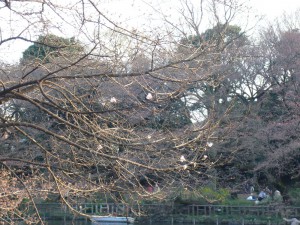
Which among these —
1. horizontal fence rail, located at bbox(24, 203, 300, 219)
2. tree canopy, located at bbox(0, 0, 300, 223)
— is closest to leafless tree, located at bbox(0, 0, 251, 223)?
tree canopy, located at bbox(0, 0, 300, 223)

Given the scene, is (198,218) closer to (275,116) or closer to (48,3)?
(275,116)

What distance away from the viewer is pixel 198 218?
25.5 metres

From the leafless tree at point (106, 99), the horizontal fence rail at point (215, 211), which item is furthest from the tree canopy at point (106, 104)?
the horizontal fence rail at point (215, 211)

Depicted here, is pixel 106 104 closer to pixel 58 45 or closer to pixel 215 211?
pixel 58 45

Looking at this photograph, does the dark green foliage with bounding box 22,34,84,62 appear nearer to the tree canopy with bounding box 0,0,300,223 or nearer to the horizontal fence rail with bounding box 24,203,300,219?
the tree canopy with bounding box 0,0,300,223

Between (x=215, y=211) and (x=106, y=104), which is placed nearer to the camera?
(x=106, y=104)

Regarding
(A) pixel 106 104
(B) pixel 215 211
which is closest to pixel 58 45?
(A) pixel 106 104

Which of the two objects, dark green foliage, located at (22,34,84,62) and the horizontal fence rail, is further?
the horizontal fence rail

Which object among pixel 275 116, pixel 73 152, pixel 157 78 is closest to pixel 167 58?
pixel 157 78

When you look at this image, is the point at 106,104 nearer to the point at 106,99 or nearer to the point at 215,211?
the point at 106,99

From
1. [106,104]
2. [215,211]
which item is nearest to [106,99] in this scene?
[106,104]

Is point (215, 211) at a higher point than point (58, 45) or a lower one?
lower

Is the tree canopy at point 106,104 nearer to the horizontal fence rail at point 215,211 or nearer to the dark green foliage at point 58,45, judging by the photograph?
the dark green foliage at point 58,45

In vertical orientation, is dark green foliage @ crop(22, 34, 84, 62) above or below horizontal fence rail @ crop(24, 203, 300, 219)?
above
